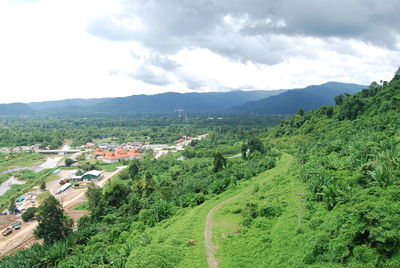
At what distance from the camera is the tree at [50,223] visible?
95.3ft

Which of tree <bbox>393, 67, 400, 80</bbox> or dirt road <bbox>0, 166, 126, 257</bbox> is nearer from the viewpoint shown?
dirt road <bbox>0, 166, 126, 257</bbox>

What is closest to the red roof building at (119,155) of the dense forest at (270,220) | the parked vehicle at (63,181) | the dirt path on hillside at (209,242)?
the parked vehicle at (63,181)

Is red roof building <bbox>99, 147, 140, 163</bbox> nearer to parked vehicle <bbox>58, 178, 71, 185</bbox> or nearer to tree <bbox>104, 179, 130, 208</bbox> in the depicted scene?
parked vehicle <bbox>58, 178, 71, 185</bbox>

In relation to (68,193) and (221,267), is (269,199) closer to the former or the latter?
(221,267)

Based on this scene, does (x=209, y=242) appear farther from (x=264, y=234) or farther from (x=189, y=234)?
(x=264, y=234)

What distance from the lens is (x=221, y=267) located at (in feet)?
51.4

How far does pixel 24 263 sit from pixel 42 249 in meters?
1.79

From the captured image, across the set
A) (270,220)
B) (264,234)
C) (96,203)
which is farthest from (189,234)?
(96,203)

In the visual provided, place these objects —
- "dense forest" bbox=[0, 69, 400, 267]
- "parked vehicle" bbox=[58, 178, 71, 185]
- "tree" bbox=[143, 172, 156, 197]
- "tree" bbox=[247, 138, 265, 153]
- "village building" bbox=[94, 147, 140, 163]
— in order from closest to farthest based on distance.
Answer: "dense forest" bbox=[0, 69, 400, 267], "tree" bbox=[143, 172, 156, 197], "tree" bbox=[247, 138, 265, 153], "parked vehicle" bbox=[58, 178, 71, 185], "village building" bbox=[94, 147, 140, 163]

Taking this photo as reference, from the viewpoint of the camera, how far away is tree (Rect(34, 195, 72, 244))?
1143 inches

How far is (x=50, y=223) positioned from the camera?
2969 centimetres

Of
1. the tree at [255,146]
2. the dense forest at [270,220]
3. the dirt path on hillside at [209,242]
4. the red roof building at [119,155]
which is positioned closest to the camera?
the dense forest at [270,220]

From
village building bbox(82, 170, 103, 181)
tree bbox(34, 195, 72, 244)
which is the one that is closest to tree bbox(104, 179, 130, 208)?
tree bbox(34, 195, 72, 244)

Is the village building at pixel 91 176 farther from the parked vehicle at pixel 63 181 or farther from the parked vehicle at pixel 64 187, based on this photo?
the parked vehicle at pixel 64 187
